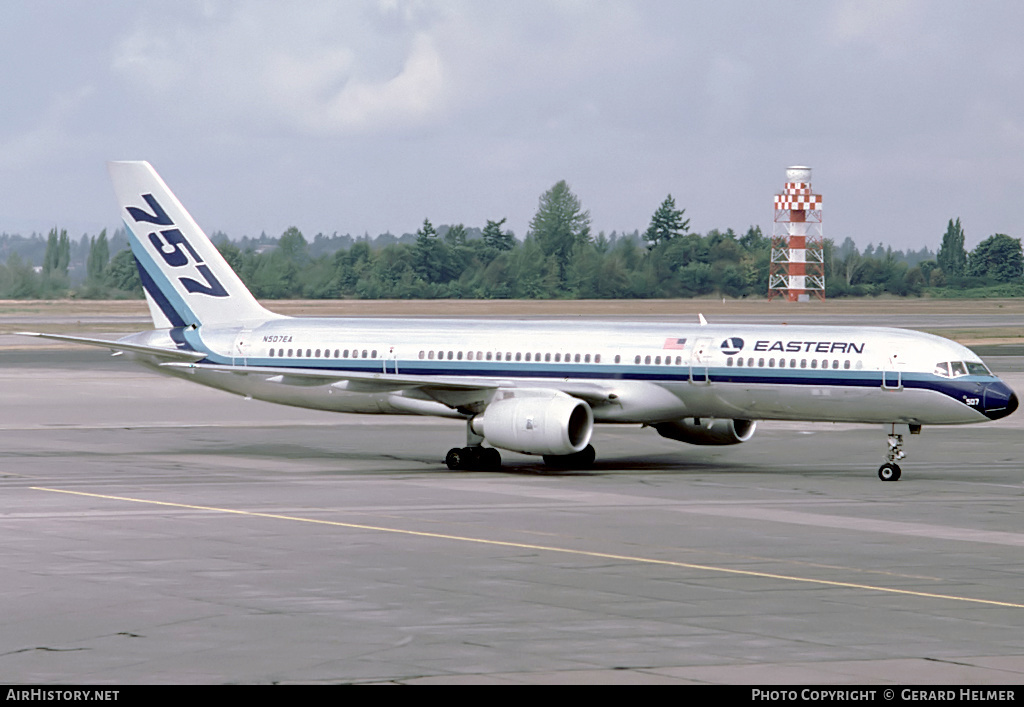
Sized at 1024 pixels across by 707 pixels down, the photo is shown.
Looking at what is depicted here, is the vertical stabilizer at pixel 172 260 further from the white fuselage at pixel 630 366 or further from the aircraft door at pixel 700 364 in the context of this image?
the aircraft door at pixel 700 364

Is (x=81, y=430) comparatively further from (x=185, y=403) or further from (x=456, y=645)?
(x=456, y=645)

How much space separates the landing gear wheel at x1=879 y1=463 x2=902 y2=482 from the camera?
33844mm

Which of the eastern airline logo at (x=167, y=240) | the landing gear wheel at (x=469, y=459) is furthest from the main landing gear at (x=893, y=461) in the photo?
the eastern airline logo at (x=167, y=240)

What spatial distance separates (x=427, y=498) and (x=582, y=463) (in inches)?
298

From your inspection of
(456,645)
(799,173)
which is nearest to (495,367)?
(456,645)

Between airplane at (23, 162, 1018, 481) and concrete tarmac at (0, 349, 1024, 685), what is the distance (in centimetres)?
139

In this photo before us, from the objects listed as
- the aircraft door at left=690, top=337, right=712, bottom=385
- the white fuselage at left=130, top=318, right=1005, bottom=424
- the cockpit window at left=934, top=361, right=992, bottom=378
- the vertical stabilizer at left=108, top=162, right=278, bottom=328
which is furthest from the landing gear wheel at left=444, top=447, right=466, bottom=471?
the cockpit window at left=934, top=361, right=992, bottom=378

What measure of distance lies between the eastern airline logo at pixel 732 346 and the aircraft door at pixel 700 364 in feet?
1.23

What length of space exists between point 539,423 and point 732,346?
511 cm

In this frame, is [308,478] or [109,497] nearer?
[109,497]

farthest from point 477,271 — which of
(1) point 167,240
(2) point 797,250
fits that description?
(1) point 167,240

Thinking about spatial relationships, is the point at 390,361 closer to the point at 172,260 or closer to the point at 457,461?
the point at 457,461

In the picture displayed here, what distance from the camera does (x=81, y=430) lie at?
45.8 m

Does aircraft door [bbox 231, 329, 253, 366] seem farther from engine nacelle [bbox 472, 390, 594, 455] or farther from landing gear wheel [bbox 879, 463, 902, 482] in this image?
landing gear wheel [bbox 879, 463, 902, 482]
